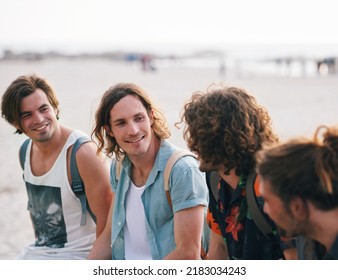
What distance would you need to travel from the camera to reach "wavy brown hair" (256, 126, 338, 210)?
1975mm

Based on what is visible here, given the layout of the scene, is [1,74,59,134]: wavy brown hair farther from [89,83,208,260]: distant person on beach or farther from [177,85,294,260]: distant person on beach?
[177,85,294,260]: distant person on beach

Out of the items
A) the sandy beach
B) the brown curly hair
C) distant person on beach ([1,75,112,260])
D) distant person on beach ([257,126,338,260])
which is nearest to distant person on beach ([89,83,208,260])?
distant person on beach ([1,75,112,260])

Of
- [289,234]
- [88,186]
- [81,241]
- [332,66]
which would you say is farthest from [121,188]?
[332,66]

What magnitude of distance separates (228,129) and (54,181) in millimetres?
1292

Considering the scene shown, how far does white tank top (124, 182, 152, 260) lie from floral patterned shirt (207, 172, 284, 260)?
1.64 ft

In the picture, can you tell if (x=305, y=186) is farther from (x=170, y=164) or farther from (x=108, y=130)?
(x=108, y=130)

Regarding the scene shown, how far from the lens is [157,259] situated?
297 cm

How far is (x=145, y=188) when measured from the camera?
3000 mm

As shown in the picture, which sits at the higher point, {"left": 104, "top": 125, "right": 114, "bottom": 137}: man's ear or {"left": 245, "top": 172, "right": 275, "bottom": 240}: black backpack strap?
{"left": 104, "top": 125, "right": 114, "bottom": 137}: man's ear

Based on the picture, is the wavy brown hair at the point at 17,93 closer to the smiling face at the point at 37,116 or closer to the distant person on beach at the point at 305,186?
the smiling face at the point at 37,116

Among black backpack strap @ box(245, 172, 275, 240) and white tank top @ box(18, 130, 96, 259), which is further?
white tank top @ box(18, 130, 96, 259)

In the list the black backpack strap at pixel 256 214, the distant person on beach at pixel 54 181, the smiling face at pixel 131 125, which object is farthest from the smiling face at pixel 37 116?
the black backpack strap at pixel 256 214

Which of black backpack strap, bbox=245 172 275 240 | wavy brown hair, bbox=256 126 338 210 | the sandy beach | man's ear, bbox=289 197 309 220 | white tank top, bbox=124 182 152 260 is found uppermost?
wavy brown hair, bbox=256 126 338 210
